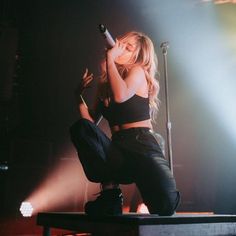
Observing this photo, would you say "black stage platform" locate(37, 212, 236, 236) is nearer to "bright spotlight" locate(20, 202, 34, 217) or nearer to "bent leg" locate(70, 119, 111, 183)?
"bent leg" locate(70, 119, 111, 183)

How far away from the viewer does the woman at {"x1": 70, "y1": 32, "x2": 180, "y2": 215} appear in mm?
1272

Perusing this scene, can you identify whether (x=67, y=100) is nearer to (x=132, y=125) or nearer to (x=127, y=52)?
(x=127, y=52)

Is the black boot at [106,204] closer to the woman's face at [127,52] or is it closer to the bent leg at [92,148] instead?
the bent leg at [92,148]

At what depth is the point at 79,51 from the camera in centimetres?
379

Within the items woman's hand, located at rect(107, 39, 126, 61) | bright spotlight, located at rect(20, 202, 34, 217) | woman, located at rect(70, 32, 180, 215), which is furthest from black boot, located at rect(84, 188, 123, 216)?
bright spotlight, located at rect(20, 202, 34, 217)

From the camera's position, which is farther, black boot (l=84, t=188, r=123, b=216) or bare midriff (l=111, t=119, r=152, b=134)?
bare midriff (l=111, t=119, r=152, b=134)

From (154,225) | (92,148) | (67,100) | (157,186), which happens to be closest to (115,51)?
(92,148)

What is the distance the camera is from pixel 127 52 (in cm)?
160

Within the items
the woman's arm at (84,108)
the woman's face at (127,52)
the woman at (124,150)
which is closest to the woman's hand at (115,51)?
the woman at (124,150)

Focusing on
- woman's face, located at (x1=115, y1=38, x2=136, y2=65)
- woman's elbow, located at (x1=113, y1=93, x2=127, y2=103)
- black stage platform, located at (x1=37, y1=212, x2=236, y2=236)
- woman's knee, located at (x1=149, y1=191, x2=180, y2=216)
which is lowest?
black stage platform, located at (x1=37, y1=212, x2=236, y2=236)

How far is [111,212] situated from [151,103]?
2.01ft

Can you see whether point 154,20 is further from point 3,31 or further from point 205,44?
point 3,31

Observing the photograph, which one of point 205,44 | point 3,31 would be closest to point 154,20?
point 205,44

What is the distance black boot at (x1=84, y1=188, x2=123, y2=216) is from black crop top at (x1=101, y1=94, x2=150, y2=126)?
317 mm
